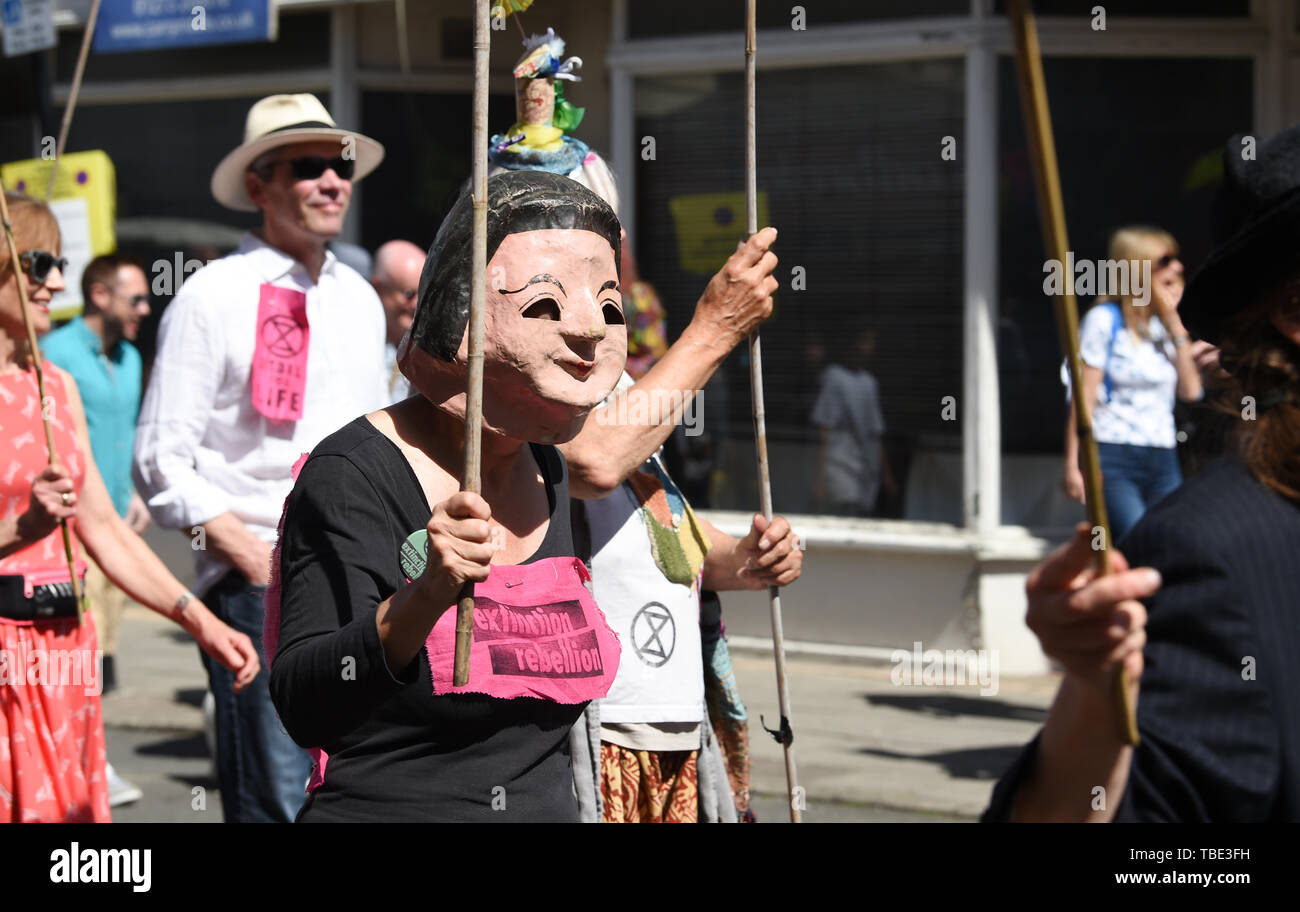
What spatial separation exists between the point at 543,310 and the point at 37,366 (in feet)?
6.08

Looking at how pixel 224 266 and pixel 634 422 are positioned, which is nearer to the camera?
pixel 634 422

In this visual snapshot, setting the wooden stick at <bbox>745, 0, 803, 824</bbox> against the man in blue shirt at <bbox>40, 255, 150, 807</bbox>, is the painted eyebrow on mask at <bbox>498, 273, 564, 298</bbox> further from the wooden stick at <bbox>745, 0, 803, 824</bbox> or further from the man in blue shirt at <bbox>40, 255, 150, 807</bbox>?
the man in blue shirt at <bbox>40, 255, 150, 807</bbox>

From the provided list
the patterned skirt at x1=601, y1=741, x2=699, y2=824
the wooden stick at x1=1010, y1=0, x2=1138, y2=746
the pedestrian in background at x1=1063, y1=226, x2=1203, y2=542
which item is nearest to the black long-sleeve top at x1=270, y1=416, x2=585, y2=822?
the patterned skirt at x1=601, y1=741, x2=699, y2=824

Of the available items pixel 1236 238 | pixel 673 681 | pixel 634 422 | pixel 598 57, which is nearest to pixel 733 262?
pixel 634 422

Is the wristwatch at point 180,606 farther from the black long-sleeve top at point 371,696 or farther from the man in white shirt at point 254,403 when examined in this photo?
the black long-sleeve top at point 371,696

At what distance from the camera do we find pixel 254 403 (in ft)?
13.7

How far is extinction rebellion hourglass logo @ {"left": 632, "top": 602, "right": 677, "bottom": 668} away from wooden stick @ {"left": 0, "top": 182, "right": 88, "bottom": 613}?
1.51 metres

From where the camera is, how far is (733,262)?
9.79 ft

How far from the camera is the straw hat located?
4.43 meters

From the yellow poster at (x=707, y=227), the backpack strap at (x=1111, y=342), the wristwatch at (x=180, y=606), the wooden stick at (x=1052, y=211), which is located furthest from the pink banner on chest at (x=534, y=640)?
the yellow poster at (x=707, y=227)

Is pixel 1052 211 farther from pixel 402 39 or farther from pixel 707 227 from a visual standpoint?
pixel 402 39

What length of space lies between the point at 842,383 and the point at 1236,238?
23.8 ft

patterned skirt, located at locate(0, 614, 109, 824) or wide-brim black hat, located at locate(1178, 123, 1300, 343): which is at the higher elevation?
wide-brim black hat, located at locate(1178, 123, 1300, 343)
